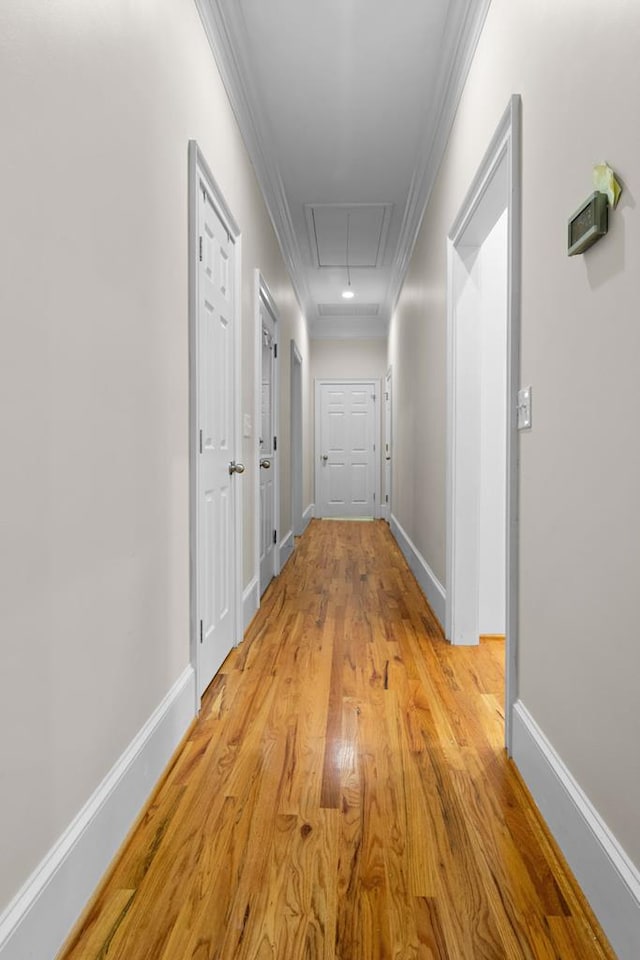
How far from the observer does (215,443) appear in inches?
96.5

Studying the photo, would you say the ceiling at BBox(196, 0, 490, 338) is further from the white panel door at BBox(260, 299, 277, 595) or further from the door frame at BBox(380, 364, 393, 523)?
the door frame at BBox(380, 364, 393, 523)

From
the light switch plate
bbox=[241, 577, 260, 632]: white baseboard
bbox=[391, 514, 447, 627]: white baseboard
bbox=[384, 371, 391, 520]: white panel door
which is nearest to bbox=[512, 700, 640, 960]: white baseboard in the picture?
the light switch plate

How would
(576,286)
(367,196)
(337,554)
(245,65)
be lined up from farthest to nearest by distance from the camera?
1. (337,554)
2. (367,196)
3. (245,65)
4. (576,286)

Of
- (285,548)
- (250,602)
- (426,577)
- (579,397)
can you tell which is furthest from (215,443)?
(285,548)

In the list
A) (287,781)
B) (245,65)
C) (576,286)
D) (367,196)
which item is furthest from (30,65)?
(367,196)

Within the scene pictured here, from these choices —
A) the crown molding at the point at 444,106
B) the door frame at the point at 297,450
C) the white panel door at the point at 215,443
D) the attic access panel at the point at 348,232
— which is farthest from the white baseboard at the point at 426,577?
the attic access panel at the point at 348,232

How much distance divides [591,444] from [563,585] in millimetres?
362

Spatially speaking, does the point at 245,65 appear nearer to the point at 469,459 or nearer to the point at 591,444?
the point at 469,459

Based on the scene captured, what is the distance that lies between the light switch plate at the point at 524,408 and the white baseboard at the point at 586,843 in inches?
31.5

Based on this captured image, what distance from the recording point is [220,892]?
1213 mm

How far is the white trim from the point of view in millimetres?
4769

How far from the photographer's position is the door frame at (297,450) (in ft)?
20.9

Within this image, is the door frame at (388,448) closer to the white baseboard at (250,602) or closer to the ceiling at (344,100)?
the ceiling at (344,100)

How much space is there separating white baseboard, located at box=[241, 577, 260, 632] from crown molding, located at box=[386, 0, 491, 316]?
2.57 metres
